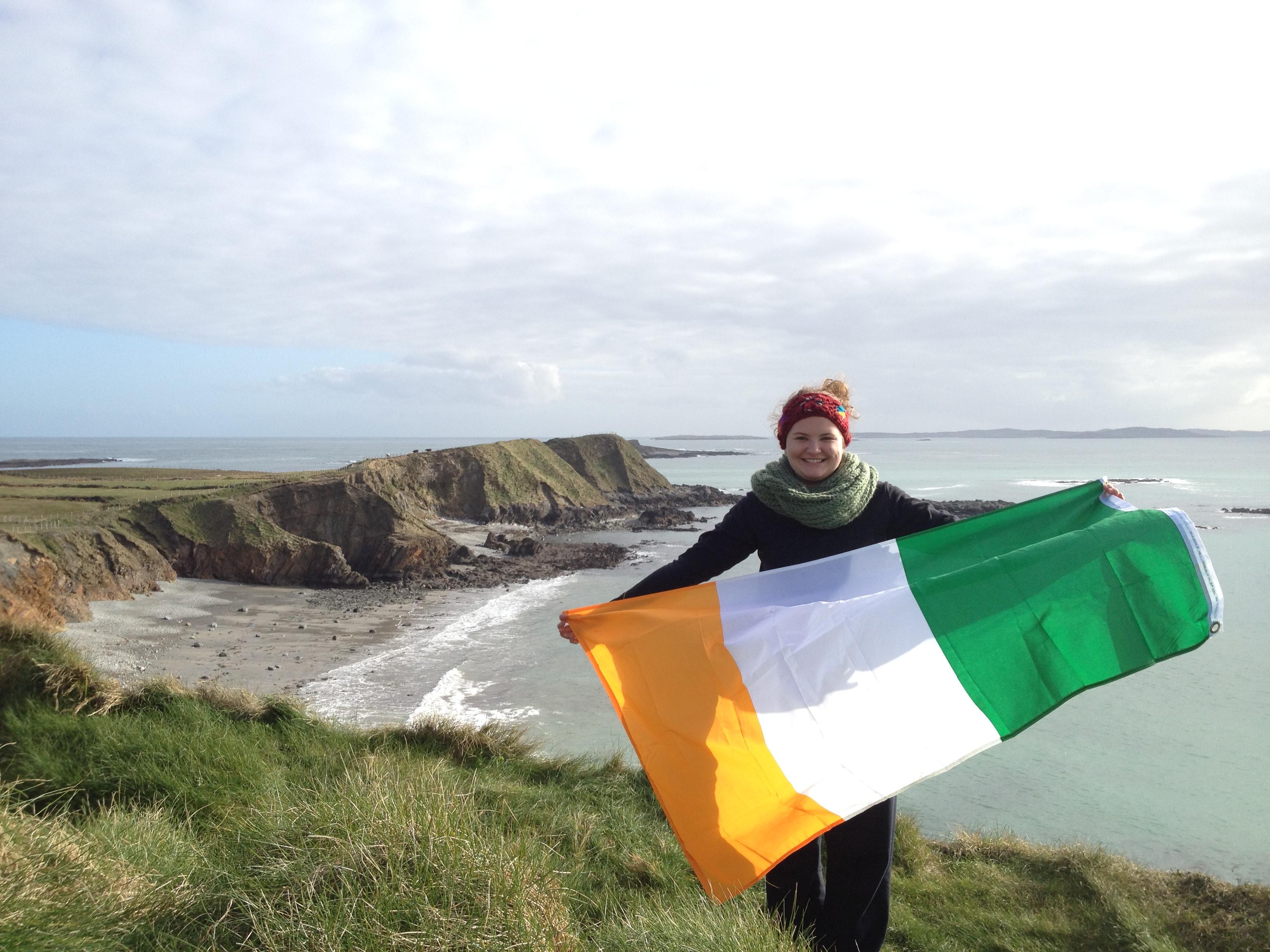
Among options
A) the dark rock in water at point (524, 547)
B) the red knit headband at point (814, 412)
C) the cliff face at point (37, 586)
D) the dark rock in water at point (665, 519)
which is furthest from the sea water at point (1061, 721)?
the dark rock in water at point (665, 519)

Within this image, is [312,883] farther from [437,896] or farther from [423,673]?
[423,673]

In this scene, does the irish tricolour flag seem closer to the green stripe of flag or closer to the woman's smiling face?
the green stripe of flag

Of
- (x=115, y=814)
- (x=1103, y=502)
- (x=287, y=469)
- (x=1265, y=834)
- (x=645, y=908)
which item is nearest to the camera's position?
(x=645, y=908)

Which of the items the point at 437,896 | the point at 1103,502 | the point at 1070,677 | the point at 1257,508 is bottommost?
the point at 1257,508

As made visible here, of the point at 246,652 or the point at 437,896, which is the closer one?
the point at 437,896

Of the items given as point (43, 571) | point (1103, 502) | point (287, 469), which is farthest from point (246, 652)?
point (287, 469)

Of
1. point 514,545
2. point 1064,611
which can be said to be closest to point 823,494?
point 1064,611
